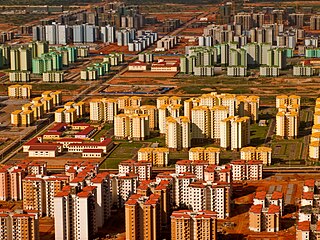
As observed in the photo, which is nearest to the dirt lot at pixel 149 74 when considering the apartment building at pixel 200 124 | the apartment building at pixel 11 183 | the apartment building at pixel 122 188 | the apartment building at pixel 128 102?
the apartment building at pixel 128 102

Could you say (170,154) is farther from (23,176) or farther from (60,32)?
(60,32)

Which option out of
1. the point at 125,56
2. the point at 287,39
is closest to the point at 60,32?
the point at 125,56

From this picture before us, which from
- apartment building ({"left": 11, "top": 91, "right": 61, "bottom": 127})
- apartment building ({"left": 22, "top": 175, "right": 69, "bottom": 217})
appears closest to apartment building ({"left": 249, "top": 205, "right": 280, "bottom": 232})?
apartment building ({"left": 22, "top": 175, "right": 69, "bottom": 217})

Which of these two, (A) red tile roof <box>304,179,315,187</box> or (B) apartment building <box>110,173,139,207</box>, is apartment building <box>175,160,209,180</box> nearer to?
(B) apartment building <box>110,173,139,207</box>

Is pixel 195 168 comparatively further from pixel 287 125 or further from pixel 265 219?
pixel 287 125

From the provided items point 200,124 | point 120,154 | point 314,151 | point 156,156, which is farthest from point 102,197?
point 200,124
